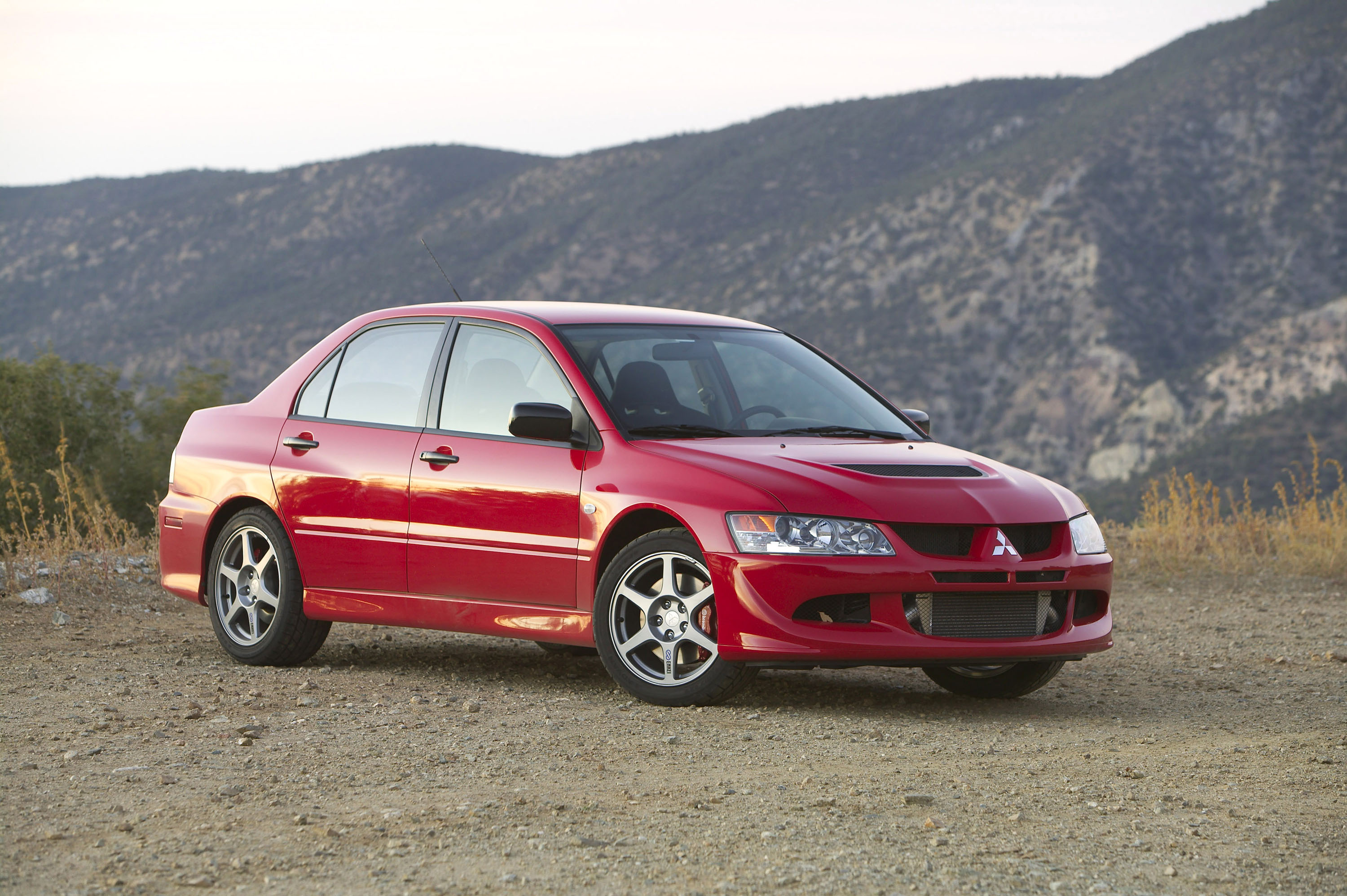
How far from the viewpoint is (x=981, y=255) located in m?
70.1

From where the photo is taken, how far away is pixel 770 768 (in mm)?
5137

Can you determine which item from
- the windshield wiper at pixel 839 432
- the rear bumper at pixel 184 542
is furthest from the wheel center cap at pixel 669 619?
the rear bumper at pixel 184 542

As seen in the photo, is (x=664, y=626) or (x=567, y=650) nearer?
(x=664, y=626)

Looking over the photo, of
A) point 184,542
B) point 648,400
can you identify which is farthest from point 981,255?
point 648,400

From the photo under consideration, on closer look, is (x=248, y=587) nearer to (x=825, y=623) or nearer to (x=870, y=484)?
(x=825, y=623)

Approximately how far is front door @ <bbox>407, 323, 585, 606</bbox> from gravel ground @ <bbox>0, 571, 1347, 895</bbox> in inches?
20.7

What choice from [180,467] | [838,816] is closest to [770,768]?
[838,816]

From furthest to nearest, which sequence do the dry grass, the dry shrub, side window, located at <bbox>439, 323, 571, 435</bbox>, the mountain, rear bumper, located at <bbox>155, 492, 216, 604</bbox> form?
the mountain → the dry shrub → the dry grass → rear bumper, located at <bbox>155, 492, 216, 604</bbox> → side window, located at <bbox>439, 323, 571, 435</bbox>

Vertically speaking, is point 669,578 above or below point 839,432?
below

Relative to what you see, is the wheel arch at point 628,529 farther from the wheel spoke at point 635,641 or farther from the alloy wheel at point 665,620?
the wheel spoke at point 635,641

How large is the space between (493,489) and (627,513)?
70 centimetres

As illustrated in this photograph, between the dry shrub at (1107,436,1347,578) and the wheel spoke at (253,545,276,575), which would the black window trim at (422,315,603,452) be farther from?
the dry shrub at (1107,436,1347,578)

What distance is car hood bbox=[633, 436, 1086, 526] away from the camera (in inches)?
236

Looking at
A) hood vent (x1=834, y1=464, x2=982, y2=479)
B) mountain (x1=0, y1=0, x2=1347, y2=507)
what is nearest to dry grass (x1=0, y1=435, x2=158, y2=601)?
hood vent (x1=834, y1=464, x2=982, y2=479)
